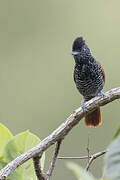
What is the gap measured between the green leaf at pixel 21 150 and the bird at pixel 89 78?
78.7 inches

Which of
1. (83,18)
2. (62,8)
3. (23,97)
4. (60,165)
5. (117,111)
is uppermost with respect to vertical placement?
(62,8)

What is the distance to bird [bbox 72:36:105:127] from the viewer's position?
11.4ft

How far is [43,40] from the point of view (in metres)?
10.0

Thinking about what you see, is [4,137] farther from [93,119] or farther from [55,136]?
[93,119]

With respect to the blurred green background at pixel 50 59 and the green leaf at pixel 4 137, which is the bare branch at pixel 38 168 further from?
the blurred green background at pixel 50 59

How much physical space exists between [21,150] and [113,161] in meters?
0.67

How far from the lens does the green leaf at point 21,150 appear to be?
52.4 inches

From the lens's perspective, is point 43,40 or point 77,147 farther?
point 43,40

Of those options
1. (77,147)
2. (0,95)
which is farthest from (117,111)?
(0,95)

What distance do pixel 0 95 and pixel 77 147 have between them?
288 cm

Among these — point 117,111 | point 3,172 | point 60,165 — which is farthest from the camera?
point 117,111

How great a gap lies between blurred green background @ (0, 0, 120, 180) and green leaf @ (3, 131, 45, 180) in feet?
16.9

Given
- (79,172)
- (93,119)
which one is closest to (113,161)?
(79,172)

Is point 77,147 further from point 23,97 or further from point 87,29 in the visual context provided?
point 87,29
